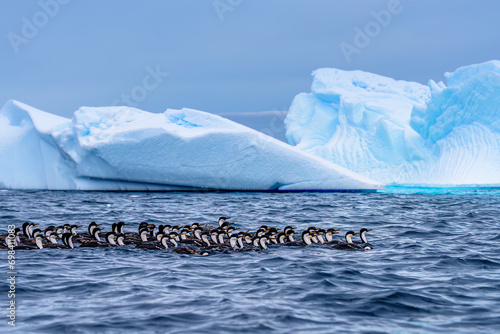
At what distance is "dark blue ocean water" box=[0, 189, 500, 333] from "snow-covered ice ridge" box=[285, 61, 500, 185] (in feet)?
57.1

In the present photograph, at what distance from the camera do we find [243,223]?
54.4 ft

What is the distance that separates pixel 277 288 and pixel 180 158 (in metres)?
21.6

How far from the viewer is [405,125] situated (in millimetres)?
37125

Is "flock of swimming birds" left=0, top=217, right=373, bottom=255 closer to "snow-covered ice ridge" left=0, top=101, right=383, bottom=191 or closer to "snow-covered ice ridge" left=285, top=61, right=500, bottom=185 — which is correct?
"snow-covered ice ridge" left=0, top=101, right=383, bottom=191

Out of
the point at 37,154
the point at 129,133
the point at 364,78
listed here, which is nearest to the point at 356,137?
the point at 364,78

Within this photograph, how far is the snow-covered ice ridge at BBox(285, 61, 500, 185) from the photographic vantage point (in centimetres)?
3142

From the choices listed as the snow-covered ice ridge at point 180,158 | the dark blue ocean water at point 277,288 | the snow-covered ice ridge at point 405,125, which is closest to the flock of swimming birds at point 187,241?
the dark blue ocean water at point 277,288

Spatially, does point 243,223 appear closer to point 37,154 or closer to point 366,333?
point 366,333

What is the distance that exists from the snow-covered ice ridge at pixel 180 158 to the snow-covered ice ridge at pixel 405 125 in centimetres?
488

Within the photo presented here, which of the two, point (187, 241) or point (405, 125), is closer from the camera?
point (187, 241)

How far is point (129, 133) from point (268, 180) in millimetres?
7020

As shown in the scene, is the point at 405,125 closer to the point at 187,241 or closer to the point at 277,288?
the point at 187,241

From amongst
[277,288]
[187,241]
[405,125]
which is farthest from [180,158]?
[277,288]

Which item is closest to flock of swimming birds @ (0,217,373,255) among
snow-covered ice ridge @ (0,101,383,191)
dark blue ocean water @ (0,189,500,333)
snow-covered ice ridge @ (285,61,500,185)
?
dark blue ocean water @ (0,189,500,333)
